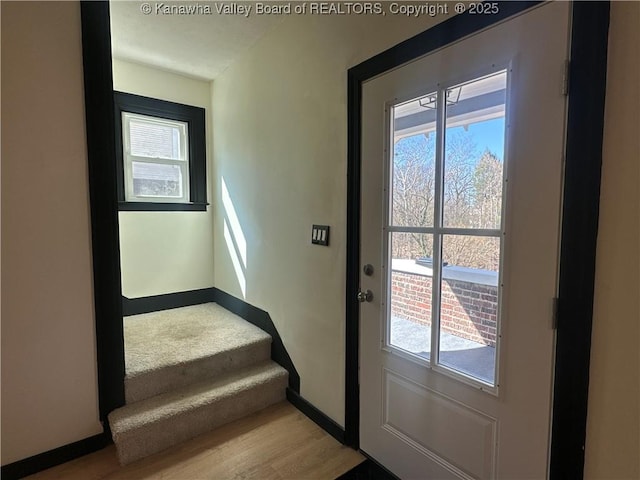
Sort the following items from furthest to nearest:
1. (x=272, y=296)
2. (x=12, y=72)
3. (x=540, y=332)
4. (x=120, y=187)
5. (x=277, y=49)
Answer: (x=120, y=187) → (x=272, y=296) → (x=277, y=49) → (x=12, y=72) → (x=540, y=332)

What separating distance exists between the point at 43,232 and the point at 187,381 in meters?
1.15

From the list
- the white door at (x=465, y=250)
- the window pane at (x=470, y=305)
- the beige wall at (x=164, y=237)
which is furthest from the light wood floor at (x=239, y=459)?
the beige wall at (x=164, y=237)

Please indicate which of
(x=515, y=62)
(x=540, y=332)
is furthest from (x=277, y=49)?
(x=540, y=332)

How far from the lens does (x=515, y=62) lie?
3.58 feet

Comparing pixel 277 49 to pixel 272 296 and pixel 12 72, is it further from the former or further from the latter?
pixel 272 296

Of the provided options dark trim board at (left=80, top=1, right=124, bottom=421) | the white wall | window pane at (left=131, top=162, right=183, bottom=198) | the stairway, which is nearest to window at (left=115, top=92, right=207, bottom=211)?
window pane at (left=131, top=162, right=183, bottom=198)

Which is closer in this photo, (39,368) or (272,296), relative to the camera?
(39,368)

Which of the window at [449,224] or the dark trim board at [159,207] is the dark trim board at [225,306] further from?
the window at [449,224]

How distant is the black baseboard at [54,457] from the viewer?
1.57 meters

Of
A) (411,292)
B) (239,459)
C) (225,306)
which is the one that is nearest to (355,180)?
(411,292)

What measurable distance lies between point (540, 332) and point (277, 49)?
7.05 feet

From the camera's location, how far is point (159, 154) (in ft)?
9.79

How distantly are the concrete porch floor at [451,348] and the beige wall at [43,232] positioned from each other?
154cm

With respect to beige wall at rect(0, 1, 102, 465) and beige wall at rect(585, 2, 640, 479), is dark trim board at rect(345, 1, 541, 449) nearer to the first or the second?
beige wall at rect(585, 2, 640, 479)
